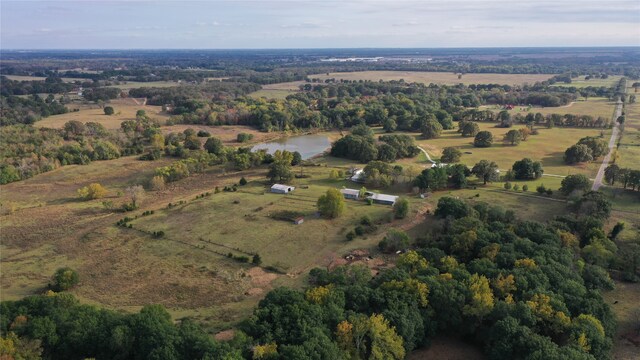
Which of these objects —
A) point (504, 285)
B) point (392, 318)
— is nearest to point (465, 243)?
point (504, 285)

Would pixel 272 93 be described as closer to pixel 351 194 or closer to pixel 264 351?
pixel 351 194

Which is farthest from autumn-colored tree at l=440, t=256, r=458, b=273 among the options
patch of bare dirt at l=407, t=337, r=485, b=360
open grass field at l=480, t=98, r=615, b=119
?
open grass field at l=480, t=98, r=615, b=119

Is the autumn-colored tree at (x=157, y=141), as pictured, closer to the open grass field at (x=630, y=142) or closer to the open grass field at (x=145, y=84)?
the open grass field at (x=630, y=142)

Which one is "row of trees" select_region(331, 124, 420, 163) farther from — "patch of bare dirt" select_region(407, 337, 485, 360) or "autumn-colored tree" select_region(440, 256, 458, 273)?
"patch of bare dirt" select_region(407, 337, 485, 360)

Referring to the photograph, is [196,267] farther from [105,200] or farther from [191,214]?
[105,200]

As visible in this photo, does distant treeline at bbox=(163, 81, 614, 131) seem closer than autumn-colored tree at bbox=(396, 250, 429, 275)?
No
